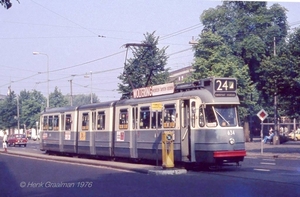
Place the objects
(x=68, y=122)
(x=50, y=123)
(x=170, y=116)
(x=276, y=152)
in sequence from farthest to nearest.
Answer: (x=276, y=152) → (x=50, y=123) → (x=68, y=122) → (x=170, y=116)

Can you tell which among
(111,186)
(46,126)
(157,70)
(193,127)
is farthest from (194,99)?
(157,70)

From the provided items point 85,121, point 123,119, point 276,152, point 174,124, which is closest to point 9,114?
point 276,152

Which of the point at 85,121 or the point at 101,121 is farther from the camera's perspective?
the point at 85,121

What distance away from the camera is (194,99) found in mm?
21688

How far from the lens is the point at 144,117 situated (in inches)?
990

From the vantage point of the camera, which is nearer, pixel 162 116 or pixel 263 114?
pixel 162 116

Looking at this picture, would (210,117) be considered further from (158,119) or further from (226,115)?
(158,119)

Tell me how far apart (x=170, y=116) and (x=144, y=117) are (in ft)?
7.98

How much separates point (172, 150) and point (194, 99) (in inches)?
87.9

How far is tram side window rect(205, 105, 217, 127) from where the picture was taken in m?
21.1

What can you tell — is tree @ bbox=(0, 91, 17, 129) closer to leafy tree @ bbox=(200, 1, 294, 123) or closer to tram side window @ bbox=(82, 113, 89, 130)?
leafy tree @ bbox=(200, 1, 294, 123)

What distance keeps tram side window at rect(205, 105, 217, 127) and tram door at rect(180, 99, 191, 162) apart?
0.87m

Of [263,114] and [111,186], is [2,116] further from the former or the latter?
[111,186]

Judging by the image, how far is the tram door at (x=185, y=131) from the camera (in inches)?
854
